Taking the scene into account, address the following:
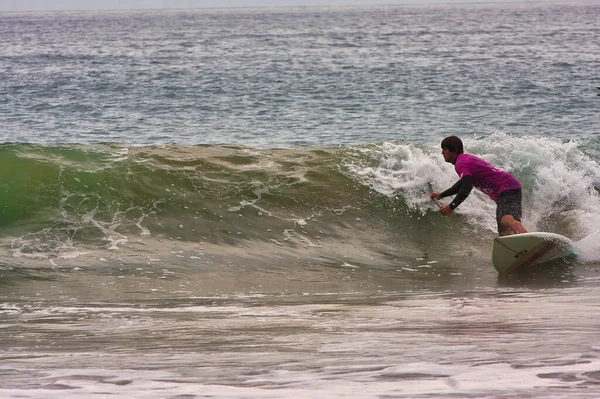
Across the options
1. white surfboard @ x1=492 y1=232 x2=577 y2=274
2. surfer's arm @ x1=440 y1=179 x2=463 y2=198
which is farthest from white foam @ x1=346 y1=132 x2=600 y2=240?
surfer's arm @ x1=440 y1=179 x2=463 y2=198

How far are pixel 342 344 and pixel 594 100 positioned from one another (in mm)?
22776

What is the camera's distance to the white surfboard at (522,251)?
9922 mm

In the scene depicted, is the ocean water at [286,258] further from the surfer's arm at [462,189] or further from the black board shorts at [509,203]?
the surfer's arm at [462,189]

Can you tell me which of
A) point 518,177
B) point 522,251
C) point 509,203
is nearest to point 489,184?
point 509,203

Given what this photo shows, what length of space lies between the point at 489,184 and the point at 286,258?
250 centimetres

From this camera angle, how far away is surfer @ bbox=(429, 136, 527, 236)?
33.0ft

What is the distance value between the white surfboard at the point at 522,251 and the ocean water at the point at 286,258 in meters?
0.18

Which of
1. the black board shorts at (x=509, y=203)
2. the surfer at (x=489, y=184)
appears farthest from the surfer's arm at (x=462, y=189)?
the black board shorts at (x=509, y=203)

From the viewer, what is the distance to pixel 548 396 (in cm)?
488

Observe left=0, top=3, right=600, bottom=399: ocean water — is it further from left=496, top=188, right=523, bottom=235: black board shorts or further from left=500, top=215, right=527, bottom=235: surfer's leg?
left=496, top=188, right=523, bottom=235: black board shorts

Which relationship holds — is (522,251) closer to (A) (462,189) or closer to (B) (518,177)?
(A) (462,189)

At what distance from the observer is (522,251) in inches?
391

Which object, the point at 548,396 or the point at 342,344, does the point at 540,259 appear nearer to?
the point at 342,344

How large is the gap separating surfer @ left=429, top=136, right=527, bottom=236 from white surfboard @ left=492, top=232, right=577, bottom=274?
0.67 feet
